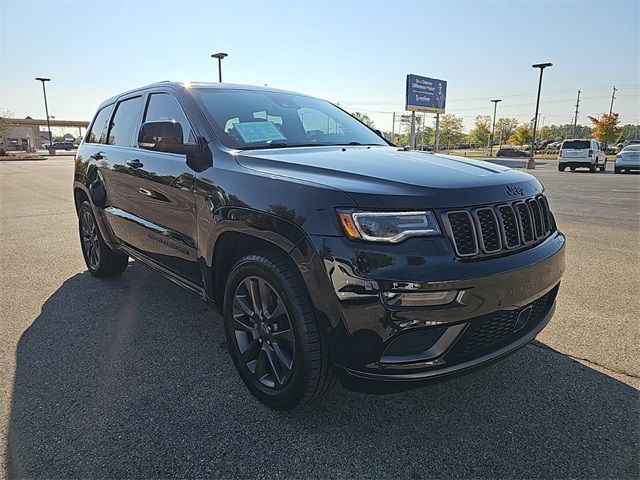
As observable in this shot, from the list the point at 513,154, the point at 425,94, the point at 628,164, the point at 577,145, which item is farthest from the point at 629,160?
the point at 513,154

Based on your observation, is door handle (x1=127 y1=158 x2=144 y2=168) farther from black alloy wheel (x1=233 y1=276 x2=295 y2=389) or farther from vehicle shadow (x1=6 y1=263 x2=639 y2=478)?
black alloy wheel (x1=233 y1=276 x2=295 y2=389)

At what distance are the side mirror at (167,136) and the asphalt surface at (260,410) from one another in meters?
1.35

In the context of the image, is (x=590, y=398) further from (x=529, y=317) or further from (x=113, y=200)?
(x=113, y=200)

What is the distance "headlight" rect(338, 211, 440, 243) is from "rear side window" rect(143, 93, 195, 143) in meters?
1.45

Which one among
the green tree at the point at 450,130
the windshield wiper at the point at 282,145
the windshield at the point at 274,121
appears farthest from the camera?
the green tree at the point at 450,130

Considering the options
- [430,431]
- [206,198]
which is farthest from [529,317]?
[206,198]

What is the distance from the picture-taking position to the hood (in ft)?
6.55

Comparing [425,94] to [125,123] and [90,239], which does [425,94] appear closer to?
[90,239]

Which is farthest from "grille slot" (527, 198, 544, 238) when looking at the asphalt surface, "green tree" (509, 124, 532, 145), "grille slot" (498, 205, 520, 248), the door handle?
"green tree" (509, 124, 532, 145)

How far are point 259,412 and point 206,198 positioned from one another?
1.25 meters

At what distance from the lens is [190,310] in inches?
151

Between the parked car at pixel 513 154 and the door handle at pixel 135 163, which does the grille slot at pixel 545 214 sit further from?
the parked car at pixel 513 154

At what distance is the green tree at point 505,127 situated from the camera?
7981cm

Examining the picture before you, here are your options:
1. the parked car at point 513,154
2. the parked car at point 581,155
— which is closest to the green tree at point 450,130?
the parked car at point 513,154
